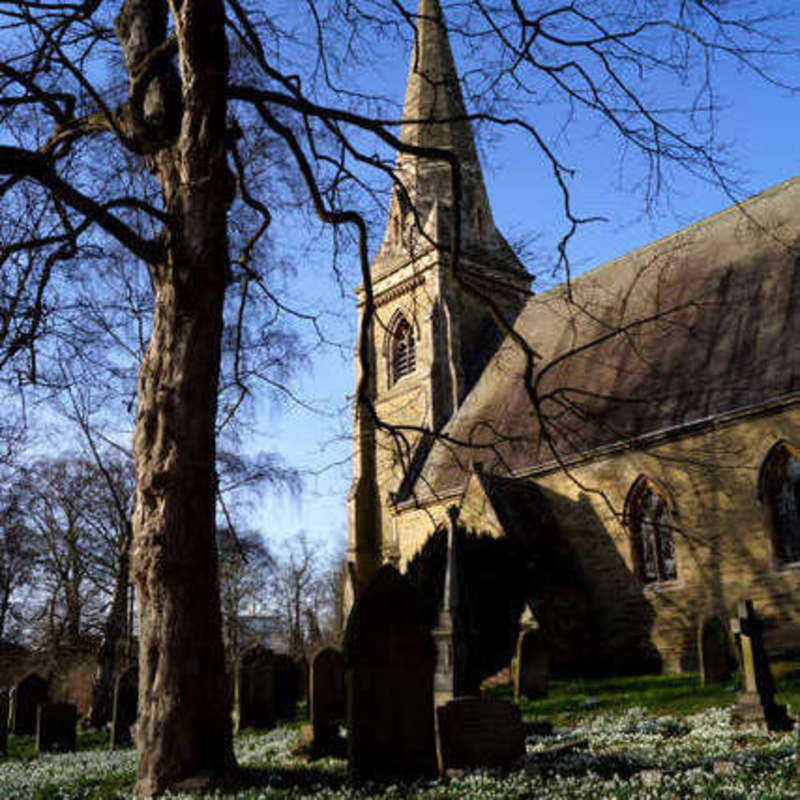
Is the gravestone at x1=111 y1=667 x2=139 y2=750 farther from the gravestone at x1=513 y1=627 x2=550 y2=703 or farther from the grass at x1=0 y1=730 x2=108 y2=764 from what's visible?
the gravestone at x1=513 y1=627 x2=550 y2=703

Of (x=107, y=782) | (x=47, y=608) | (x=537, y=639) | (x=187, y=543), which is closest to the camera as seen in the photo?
(x=187, y=543)

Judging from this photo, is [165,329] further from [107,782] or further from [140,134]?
[107,782]

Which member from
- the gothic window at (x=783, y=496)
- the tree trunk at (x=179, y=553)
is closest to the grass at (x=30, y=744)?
the tree trunk at (x=179, y=553)

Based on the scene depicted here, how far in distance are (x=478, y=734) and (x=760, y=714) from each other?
3355mm

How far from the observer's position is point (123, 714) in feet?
40.0

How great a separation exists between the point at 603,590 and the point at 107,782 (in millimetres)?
12306

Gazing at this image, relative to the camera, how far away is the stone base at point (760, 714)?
765cm

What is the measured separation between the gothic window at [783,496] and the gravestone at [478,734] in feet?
34.4

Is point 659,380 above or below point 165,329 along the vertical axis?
above

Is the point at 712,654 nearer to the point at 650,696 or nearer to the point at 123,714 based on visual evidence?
the point at 650,696

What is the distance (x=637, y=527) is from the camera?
17203 millimetres

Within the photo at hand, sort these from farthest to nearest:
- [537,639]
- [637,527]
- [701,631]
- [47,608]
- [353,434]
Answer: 1. [47,608]
2. [637,527]
3. [537,639]
4. [701,631]
5. [353,434]

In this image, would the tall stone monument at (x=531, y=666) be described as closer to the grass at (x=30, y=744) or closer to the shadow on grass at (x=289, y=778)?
the grass at (x=30, y=744)

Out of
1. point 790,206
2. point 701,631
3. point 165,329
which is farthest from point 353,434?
point 790,206
